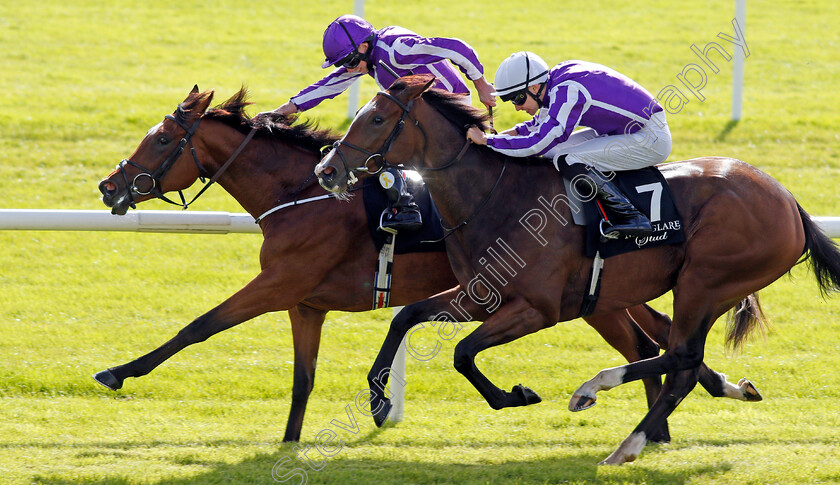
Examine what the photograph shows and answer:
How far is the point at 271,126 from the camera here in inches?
208

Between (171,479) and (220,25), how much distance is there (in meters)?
13.4

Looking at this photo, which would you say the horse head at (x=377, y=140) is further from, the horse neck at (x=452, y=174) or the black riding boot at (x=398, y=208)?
the black riding boot at (x=398, y=208)

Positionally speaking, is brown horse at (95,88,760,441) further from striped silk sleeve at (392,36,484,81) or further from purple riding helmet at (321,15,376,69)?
striped silk sleeve at (392,36,484,81)

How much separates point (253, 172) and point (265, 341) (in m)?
2.47

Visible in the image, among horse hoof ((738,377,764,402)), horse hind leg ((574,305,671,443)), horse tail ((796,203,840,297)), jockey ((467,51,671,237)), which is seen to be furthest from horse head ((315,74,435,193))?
horse hoof ((738,377,764,402))

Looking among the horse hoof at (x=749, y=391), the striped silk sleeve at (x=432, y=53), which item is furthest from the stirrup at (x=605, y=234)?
the horse hoof at (x=749, y=391)

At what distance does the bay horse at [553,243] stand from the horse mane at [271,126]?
84 centimetres

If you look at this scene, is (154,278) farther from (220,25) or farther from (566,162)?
(220,25)

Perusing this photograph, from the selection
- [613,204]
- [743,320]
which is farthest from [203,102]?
[743,320]

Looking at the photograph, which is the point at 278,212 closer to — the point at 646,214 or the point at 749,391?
the point at 646,214

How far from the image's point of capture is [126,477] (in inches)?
176

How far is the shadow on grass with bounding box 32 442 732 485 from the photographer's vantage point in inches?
175

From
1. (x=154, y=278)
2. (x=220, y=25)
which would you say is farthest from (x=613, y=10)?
(x=154, y=278)

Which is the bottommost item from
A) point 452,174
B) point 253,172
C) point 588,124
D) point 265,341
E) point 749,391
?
point 265,341
